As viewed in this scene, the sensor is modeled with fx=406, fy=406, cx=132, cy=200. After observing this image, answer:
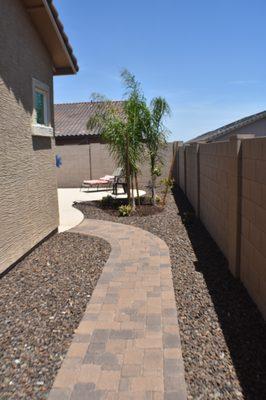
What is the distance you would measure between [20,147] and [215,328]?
4.00 metres

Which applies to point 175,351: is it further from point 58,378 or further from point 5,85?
point 5,85

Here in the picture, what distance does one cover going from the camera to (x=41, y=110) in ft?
25.8

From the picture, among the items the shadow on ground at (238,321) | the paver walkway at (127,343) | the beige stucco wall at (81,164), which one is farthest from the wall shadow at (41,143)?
the beige stucco wall at (81,164)

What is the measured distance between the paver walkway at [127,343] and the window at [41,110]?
2.89 meters

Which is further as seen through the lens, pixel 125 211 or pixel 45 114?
pixel 125 211

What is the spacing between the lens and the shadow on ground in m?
3.19

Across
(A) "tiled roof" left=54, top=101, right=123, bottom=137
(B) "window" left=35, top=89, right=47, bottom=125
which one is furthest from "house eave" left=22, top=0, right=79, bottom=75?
(A) "tiled roof" left=54, top=101, right=123, bottom=137

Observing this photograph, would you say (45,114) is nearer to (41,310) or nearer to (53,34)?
(53,34)

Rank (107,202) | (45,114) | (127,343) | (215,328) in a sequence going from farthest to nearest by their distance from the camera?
(107,202), (45,114), (215,328), (127,343)

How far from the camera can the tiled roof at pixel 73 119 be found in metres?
23.9

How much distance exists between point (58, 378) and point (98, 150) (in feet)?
56.4

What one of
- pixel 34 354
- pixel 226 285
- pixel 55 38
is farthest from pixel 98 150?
pixel 34 354

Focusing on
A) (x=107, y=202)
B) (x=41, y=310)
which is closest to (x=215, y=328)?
(x=41, y=310)

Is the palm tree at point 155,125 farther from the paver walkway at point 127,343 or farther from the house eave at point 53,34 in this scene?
the paver walkway at point 127,343
